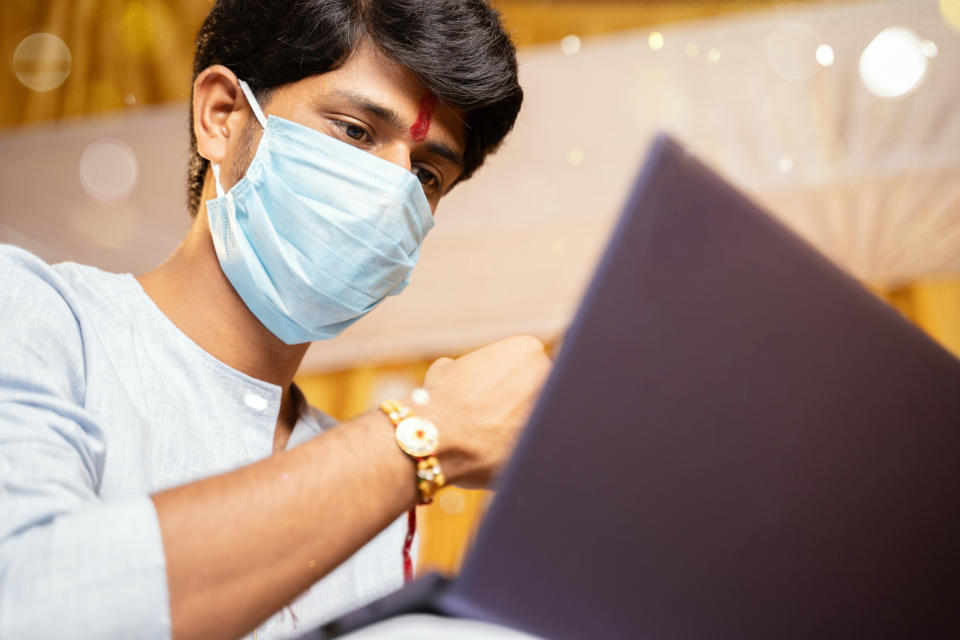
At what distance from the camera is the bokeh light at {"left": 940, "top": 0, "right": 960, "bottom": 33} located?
80.3 inches

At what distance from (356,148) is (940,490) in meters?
0.72

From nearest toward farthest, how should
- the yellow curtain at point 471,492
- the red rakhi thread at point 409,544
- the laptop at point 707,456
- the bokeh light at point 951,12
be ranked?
the laptop at point 707,456 → the red rakhi thread at point 409,544 → the bokeh light at point 951,12 → the yellow curtain at point 471,492

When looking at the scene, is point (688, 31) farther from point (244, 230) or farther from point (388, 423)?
point (388, 423)

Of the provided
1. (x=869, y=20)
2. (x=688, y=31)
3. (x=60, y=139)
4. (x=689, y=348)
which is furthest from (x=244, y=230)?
(x=60, y=139)

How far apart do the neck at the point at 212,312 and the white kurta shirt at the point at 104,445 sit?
0.04 metres

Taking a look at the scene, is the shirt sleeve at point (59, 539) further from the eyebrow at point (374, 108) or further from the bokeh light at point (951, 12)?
the bokeh light at point (951, 12)

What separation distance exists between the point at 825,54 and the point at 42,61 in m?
2.43

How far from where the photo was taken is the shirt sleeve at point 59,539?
45cm

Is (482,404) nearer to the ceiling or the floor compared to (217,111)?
nearer to the floor

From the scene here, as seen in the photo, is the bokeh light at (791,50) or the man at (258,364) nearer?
the man at (258,364)

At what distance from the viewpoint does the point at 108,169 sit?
9.09ft

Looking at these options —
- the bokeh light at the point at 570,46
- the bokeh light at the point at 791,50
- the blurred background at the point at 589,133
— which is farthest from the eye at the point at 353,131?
the bokeh light at the point at 791,50

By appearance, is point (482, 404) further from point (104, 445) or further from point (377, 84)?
point (377, 84)

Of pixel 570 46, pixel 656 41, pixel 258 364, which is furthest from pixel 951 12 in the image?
pixel 258 364
